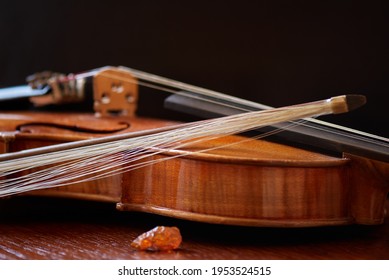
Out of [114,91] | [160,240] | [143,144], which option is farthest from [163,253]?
[114,91]

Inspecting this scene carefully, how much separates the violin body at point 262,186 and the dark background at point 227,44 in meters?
0.53

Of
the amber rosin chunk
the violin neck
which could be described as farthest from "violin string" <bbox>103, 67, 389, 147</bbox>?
the amber rosin chunk

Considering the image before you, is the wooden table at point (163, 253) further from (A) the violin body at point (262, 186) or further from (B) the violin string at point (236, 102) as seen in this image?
(B) the violin string at point (236, 102)

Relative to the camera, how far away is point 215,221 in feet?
3.80

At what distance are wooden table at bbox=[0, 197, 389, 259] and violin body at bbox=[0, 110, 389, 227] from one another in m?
0.06

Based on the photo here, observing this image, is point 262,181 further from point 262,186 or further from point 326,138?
point 326,138

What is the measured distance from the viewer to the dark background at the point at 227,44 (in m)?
1.66

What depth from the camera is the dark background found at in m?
1.66

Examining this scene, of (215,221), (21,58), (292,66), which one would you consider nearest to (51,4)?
(21,58)

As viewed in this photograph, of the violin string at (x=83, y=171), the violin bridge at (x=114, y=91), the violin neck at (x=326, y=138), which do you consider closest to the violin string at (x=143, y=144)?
the violin string at (x=83, y=171)

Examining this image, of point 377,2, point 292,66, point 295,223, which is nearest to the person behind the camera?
point 295,223

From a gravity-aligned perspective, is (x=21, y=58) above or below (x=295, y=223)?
above

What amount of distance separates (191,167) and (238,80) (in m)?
0.73
